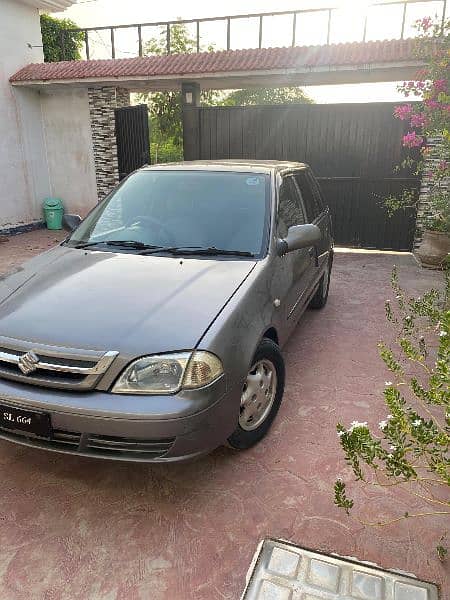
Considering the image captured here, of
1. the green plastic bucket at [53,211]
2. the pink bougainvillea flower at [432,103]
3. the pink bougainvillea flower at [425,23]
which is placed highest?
the pink bougainvillea flower at [425,23]

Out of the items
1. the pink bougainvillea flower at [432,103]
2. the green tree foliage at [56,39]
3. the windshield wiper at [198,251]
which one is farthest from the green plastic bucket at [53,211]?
the windshield wiper at [198,251]

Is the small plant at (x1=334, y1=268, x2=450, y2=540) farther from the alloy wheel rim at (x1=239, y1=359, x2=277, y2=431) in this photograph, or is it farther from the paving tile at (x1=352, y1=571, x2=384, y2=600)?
the alloy wheel rim at (x1=239, y1=359, x2=277, y2=431)

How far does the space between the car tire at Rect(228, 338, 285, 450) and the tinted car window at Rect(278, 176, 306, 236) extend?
3.10 ft

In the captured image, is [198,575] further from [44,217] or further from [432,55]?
[44,217]

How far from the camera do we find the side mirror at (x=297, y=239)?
10.5ft

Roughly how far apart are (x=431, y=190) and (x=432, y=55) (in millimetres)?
2206

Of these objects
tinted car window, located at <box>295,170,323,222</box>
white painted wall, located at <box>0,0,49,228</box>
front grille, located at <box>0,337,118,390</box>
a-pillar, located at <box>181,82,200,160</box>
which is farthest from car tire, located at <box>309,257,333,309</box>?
white painted wall, located at <box>0,0,49,228</box>

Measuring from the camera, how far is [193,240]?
10.5 feet

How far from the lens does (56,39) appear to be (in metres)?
13.8

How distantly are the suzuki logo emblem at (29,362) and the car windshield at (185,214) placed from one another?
122 centimetres

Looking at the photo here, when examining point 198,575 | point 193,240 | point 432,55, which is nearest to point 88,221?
point 193,240

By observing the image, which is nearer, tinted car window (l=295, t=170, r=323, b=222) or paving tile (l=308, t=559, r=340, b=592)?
paving tile (l=308, t=559, r=340, b=592)

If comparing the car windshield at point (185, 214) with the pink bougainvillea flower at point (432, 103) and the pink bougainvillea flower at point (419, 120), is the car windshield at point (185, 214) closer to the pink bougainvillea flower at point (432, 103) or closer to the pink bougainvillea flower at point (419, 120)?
the pink bougainvillea flower at point (432, 103)

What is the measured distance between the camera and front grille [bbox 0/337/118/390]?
2.17 m
